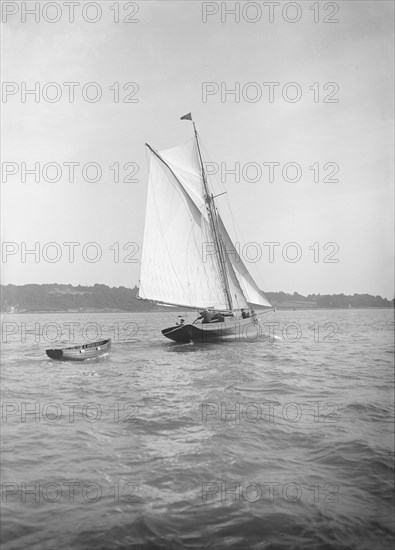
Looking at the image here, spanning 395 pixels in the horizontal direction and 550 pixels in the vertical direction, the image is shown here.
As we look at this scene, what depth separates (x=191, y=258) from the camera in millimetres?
42125

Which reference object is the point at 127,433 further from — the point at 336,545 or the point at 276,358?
the point at 276,358

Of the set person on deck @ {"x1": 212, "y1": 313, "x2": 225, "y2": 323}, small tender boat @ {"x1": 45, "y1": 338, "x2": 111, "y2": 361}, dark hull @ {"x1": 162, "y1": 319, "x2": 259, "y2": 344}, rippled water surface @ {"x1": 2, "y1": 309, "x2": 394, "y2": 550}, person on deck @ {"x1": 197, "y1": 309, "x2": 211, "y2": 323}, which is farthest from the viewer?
person on deck @ {"x1": 212, "y1": 313, "x2": 225, "y2": 323}

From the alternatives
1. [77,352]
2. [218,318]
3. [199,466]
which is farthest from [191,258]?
[199,466]

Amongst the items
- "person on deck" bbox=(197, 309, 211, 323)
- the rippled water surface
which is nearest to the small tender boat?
the rippled water surface

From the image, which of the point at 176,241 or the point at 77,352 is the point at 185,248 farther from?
the point at 77,352

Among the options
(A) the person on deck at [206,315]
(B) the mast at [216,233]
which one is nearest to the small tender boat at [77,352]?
(A) the person on deck at [206,315]

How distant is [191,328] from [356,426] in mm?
26824

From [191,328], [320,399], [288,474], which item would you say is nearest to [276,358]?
[191,328]

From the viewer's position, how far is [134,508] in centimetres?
824

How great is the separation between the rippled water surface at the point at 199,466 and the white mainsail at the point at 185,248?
19019mm

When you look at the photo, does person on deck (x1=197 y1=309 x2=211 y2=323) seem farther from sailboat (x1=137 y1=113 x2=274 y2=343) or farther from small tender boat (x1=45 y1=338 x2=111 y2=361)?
small tender boat (x1=45 y1=338 x2=111 y2=361)

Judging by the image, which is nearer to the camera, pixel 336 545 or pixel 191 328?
pixel 336 545

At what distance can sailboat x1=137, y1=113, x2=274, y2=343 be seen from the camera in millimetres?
39847

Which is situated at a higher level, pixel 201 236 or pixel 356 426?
pixel 201 236
